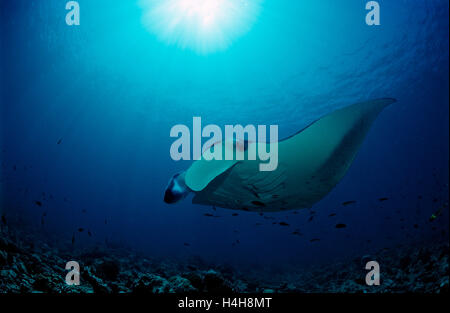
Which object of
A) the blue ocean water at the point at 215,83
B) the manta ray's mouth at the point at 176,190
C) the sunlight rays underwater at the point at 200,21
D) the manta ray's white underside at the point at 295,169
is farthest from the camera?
the blue ocean water at the point at 215,83

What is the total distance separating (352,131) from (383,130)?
80.8 feet

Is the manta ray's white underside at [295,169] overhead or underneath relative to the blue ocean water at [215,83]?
underneath

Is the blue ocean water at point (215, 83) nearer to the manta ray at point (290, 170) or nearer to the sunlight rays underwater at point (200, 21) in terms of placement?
the sunlight rays underwater at point (200, 21)

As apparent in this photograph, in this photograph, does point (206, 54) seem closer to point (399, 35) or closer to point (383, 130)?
point (399, 35)

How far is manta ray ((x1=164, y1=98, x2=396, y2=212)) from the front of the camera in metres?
2.79

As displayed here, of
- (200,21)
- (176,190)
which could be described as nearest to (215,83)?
(200,21)

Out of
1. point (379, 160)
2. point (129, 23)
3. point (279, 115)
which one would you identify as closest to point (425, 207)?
point (379, 160)

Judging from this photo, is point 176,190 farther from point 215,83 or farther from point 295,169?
point 215,83

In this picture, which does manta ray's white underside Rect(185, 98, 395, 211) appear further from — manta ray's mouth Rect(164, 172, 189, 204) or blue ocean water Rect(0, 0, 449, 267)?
blue ocean water Rect(0, 0, 449, 267)

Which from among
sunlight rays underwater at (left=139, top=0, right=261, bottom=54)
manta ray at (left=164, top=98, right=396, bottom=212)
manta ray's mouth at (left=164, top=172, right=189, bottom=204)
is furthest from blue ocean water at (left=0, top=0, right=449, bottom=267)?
manta ray at (left=164, top=98, right=396, bottom=212)

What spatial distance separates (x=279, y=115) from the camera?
20453mm

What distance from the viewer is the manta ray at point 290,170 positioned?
279 cm

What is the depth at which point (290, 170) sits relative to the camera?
10.3 ft

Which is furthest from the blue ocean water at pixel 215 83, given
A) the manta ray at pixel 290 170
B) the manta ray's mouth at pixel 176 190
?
the manta ray at pixel 290 170
